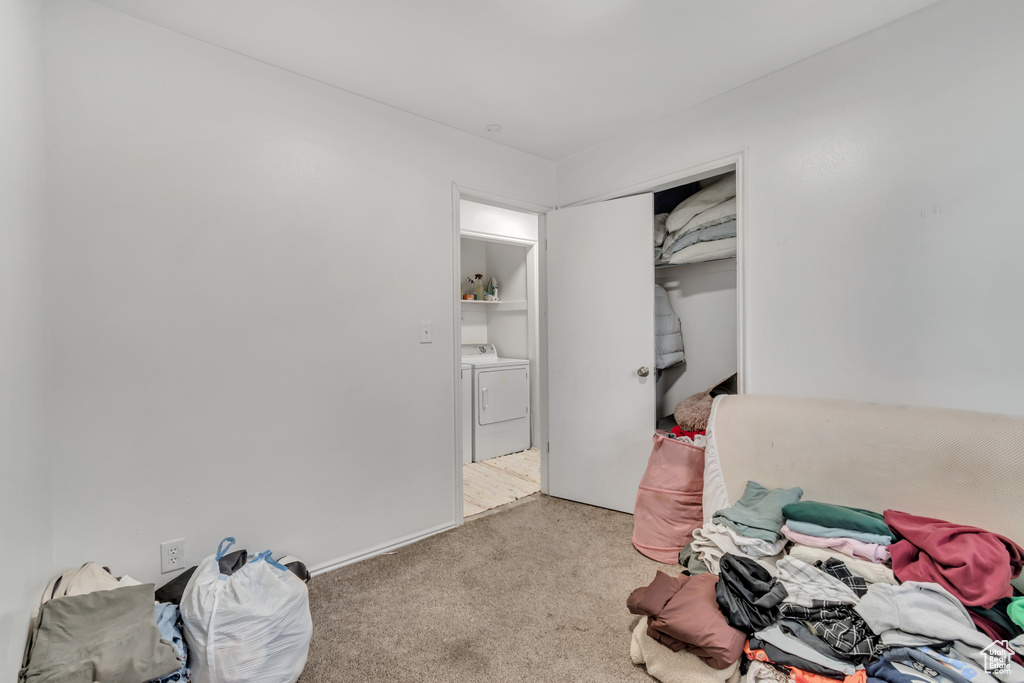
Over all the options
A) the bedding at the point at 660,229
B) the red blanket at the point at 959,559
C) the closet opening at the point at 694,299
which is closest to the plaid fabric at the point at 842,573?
the red blanket at the point at 959,559

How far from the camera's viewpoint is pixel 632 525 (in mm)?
2627

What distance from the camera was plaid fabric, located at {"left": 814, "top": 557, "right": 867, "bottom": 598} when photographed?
1.38m

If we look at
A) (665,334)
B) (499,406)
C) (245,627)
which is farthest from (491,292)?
(245,627)

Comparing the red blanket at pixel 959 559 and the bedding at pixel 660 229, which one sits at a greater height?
the bedding at pixel 660 229

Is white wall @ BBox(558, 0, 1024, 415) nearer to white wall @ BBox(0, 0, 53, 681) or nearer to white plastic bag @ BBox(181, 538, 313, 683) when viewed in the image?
white plastic bag @ BBox(181, 538, 313, 683)

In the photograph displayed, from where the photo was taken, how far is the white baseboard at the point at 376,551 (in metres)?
2.16

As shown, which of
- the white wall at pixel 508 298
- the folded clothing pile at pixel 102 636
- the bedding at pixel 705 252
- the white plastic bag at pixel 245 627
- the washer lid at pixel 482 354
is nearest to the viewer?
the folded clothing pile at pixel 102 636

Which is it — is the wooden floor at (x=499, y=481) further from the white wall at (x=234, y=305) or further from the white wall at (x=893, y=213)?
the white wall at (x=893, y=213)

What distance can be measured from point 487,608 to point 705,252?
86.8 inches

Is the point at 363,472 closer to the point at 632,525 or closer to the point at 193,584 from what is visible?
the point at 193,584

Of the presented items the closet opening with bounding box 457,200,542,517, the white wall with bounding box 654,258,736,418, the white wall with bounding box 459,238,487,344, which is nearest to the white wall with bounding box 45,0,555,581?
the closet opening with bounding box 457,200,542,517

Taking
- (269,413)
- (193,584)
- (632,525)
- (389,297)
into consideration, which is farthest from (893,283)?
(193,584)

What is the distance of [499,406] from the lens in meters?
4.05

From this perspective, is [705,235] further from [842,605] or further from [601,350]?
[842,605]
